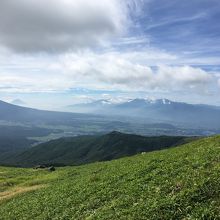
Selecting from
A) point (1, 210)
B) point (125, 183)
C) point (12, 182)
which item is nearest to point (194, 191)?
point (125, 183)

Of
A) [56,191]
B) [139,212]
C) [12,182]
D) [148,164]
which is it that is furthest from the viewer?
[12,182]

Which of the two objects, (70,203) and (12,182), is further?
(12,182)

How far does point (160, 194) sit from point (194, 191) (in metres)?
2.73

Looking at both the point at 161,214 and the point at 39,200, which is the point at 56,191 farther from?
the point at 161,214

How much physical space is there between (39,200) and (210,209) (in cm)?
2277

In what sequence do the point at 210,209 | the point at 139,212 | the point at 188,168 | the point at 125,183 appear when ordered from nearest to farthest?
the point at 210,209, the point at 139,212, the point at 188,168, the point at 125,183

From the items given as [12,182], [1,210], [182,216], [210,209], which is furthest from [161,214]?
[12,182]

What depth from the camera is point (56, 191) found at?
136 ft

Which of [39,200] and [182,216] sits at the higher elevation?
[182,216]

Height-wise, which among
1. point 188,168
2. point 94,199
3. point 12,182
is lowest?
point 12,182

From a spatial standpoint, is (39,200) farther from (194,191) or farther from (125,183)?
(194,191)

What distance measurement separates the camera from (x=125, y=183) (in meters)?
33.2

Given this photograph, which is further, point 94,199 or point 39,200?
point 39,200

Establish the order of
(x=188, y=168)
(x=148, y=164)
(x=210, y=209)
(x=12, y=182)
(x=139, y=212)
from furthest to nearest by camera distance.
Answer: (x=12, y=182) < (x=148, y=164) < (x=188, y=168) < (x=139, y=212) < (x=210, y=209)
